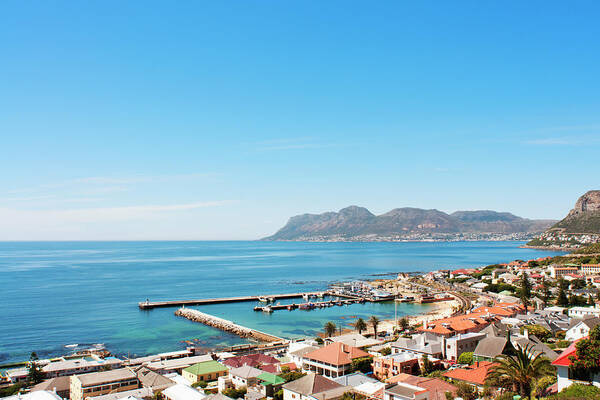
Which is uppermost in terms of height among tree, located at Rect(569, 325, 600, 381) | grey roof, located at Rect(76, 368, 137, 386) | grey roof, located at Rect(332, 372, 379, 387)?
tree, located at Rect(569, 325, 600, 381)

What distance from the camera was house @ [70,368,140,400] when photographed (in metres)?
31.3

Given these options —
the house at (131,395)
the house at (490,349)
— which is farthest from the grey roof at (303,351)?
the house at (490,349)

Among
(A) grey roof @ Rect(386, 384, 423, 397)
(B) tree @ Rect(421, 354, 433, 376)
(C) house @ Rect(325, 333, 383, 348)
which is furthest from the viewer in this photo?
(C) house @ Rect(325, 333, 383, 348)

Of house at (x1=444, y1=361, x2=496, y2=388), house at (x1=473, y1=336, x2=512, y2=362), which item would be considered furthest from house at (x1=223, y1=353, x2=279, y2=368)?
house at (x1=473, y1=336, x2=512, y2=362)

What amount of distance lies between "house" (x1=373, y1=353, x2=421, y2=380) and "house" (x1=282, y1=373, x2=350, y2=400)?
6464mm

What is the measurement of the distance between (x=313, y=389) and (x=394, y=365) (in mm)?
8577

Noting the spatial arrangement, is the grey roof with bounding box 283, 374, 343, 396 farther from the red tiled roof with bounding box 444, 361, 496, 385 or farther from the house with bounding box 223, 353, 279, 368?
the house with bounding box 223, 353, 279, 368

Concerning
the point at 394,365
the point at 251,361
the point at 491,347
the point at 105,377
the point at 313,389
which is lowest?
the point at 105,377

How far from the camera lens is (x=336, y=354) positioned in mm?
31969

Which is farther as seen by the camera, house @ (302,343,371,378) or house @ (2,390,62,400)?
house @ (302,343,371,378)

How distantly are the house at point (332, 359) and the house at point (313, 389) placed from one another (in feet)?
16.2

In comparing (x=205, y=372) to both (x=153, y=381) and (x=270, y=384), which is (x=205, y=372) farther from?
(x=270, y=384)

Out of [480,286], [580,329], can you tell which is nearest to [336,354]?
[580,329]

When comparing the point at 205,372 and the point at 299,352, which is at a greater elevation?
the point at 299,352
